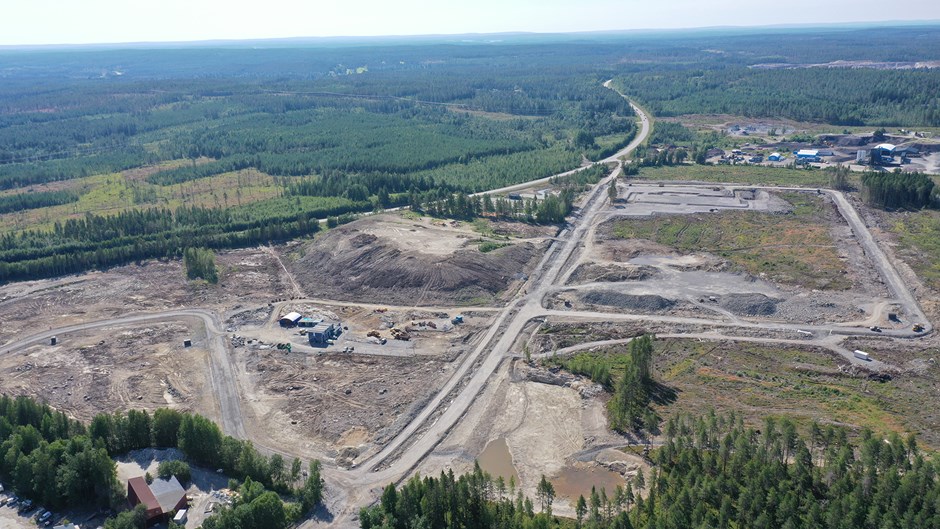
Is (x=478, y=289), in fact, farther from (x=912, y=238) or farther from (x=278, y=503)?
(x=912, y=238)

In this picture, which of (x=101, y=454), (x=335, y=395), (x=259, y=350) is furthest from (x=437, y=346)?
(x=101, y=454)

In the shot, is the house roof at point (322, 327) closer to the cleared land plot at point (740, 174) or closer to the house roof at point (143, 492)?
the house roof at point (143, 492)

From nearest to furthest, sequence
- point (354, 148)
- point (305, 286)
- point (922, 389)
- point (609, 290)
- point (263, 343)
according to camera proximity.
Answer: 1. point (922, 389)
2. point (263, 343)
3. point (609, 290)
4. point (305, 286)
5. point (354, 148)

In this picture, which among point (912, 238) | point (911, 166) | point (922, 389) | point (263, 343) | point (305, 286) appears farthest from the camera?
point (911, 166)

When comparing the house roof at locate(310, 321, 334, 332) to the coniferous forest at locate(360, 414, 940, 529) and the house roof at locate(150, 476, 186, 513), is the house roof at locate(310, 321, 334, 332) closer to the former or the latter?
the house roof at locate(150, 476, 186, 513)

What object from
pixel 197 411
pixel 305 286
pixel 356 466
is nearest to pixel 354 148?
pixel 305 286

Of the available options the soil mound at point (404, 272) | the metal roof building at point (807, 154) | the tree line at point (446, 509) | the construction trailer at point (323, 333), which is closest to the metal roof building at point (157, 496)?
the tree line at point (446, 509)

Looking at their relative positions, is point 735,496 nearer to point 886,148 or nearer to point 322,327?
point 322,327
